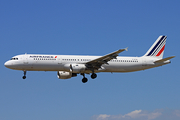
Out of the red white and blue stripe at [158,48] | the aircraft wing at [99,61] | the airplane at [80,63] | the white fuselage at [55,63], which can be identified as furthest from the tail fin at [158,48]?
the aircraft wing at [99,61]

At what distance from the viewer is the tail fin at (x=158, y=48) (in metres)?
66.0

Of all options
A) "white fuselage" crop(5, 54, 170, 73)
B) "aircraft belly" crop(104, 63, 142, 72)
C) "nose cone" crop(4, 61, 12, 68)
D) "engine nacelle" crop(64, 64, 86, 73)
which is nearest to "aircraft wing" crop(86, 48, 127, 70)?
"white fuselage" crop(5, 54, 170, 73)

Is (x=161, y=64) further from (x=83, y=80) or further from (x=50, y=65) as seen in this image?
(x=50, y=65)

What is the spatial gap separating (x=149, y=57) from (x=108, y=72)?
32.0 ft

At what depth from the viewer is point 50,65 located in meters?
57.0

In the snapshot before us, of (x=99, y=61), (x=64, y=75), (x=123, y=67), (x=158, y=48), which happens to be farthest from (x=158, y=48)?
(x=64, y=75)

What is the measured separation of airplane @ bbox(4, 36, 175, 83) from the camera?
56.8 meters

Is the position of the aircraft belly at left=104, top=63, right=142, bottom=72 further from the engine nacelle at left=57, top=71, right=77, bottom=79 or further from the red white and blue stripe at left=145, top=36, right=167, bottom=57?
the engine nacelle at left=57, top=71, right=77, bottom=79

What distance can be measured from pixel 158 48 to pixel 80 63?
727 inches

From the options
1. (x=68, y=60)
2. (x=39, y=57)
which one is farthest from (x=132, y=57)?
(x=39, y=57)

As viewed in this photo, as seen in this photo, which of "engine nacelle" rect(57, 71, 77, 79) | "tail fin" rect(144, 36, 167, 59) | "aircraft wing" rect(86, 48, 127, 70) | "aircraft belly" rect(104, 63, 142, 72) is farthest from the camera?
"tail fin" rect(144, 36, 167, 59)

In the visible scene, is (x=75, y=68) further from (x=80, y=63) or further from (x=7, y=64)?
(x=7, y=64)

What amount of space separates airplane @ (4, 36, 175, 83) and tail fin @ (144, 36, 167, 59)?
A: 198cm

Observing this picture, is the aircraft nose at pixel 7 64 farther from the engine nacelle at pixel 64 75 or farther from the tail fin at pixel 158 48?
the tail fin at pixel 158 48
